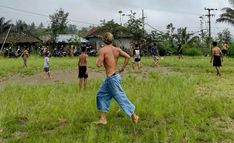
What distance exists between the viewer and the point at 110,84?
7.98 metres

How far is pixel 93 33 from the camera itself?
60.8 meters

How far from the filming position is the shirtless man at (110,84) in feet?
26.1

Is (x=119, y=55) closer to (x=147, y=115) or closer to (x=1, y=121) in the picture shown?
(x=147, y=115)

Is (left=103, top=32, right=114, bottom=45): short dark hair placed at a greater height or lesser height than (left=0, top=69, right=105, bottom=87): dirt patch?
greater

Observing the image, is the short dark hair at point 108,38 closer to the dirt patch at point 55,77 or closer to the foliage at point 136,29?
the dirt patch at point 55,77

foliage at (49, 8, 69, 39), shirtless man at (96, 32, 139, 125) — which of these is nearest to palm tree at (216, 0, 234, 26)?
foliage at (49, 8, 69, 39)

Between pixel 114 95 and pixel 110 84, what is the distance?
0.71 ft

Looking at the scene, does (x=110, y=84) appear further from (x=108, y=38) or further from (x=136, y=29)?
(x=136, y=29)

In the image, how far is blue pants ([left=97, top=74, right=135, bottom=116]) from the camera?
795cm

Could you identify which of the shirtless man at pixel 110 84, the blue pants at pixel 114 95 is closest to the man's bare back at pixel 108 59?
the shirtless man at pixel 110 84

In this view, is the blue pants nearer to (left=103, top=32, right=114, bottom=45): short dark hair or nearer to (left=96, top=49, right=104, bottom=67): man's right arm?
(left=96, top=49, right=104, bottom=67): man's right arm

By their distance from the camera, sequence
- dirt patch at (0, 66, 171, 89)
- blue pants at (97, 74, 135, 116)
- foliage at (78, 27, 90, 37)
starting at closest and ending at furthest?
blue pants at (97, 74, 135, 116), dirt patch at (0, 66, 171, 89), foliage at (78, 27, 90, 37)

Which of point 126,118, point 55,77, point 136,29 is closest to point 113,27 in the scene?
point 136,29

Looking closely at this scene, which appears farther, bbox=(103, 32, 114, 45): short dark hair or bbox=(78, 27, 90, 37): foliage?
bbox=(78, 27, 90, 37): foliage
